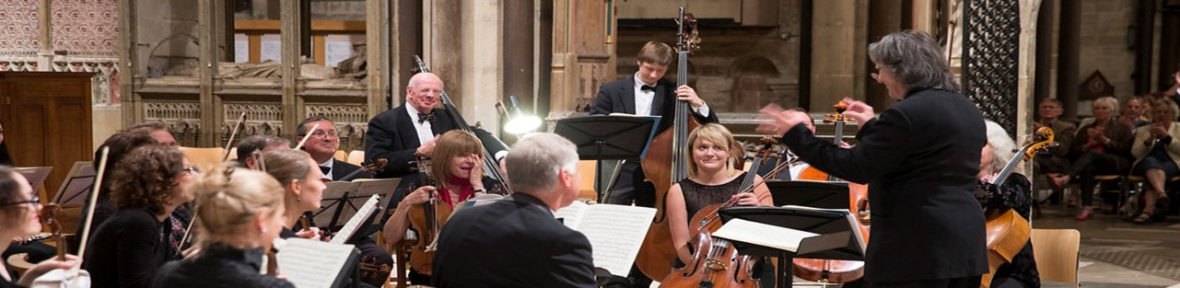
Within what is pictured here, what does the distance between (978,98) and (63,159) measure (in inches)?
249

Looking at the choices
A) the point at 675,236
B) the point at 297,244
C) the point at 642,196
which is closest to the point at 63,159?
the point at 642,196

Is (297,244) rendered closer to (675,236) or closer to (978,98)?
(675,236)

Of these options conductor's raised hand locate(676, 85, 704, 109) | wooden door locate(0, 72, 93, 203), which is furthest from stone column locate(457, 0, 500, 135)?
conductor's raised hand locate(676, 85, 704, 109)

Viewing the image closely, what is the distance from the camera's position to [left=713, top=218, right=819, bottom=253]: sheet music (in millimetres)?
3959

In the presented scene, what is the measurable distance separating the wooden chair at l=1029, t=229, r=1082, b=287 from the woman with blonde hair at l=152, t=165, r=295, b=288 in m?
3.15

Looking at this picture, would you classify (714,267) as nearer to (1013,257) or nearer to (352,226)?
(1013,257)

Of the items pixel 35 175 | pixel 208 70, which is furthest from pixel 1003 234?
pixel 208 70

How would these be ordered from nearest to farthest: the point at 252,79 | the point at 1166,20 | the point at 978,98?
the point at 978,98, the point at 252,79, the point at 1166,20

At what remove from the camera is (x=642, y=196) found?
628 centimetres

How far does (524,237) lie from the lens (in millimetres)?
3219

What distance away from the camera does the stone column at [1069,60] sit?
37.3 feet

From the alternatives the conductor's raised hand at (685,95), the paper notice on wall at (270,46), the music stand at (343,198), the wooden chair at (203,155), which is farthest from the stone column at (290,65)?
the music stand at (343,198)

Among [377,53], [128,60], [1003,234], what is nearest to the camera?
[1003,234]

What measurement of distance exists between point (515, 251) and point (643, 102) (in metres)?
3.43
